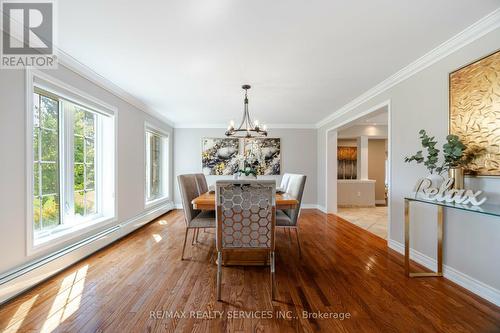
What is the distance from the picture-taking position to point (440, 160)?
226cm

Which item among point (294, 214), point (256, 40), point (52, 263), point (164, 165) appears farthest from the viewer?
point (164, 165)

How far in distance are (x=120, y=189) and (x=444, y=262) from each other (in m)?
4.14

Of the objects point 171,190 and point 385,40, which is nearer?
point 385,40

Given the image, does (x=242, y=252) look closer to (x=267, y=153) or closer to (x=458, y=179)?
(x=458, y=179)

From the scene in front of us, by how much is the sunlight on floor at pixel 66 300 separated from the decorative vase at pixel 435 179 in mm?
3480

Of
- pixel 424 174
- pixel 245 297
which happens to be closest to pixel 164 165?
pixel 245 297

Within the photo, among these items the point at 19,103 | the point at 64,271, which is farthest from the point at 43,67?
the point at 64,271

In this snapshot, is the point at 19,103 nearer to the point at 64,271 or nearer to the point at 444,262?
the point at 64,271

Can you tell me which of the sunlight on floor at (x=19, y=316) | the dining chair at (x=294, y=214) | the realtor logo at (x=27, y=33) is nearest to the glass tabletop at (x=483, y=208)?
the dining chair at (x=294, y=214)

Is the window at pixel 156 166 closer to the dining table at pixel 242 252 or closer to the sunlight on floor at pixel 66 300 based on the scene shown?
the sunlight on floor at pixel 66 300

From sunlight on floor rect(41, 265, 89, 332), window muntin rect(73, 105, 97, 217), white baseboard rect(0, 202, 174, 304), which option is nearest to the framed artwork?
white baseboard rect(0, 202, 174, 304)

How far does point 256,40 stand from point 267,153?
383 centimetres

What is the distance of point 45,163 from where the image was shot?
7.40 ft

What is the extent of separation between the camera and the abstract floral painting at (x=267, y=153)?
18.6 ft
